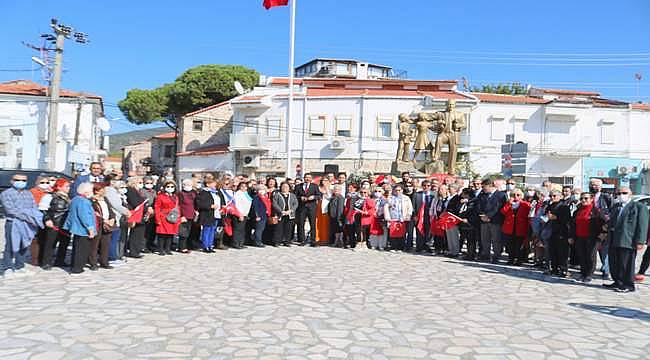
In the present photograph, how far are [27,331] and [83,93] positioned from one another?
122 ft

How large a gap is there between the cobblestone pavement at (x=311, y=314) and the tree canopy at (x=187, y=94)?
131ft

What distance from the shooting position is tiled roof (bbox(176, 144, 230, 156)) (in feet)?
132

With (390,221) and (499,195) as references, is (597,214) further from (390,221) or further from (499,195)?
(390,221)

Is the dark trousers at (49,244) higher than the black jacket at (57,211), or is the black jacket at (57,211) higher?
the black jacket at (57,211)

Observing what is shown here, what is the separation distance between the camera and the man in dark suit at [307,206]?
14266mm

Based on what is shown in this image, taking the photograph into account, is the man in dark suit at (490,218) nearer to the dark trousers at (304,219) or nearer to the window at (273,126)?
the dark trousers at (304,219)

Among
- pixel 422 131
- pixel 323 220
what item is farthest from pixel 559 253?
pixel 422 131

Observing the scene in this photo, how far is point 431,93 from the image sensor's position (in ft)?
133

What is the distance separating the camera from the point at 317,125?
3816 cm

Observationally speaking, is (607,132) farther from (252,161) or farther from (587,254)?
(587,254)

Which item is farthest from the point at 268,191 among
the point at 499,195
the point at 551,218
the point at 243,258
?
the point at 551,218

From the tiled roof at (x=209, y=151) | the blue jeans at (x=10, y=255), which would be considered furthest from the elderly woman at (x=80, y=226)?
the tiled roof at (x=209, y=151)

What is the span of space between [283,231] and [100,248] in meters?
5.37

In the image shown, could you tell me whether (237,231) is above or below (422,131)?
below
